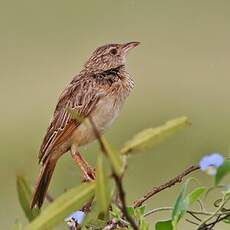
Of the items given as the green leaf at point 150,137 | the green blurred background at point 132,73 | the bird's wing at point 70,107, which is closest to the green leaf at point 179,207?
the green leaf at point 150,137

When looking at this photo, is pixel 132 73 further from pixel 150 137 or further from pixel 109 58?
pixel 150 137

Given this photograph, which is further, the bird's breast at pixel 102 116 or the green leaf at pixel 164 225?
the bird's breast at pixel 102 116

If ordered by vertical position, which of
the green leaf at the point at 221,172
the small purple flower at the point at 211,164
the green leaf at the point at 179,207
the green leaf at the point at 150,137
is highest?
the green leaf at the point at 150,137

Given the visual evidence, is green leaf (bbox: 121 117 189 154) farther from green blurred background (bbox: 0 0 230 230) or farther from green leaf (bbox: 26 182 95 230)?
green blurred background (bbox: 0 0 230 230)

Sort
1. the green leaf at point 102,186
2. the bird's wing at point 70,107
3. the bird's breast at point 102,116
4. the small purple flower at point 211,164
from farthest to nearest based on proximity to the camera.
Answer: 1. the bird's breast at point 102,116
2. the bird's wing at point 70,107
3. the small purple flower at point 211,164
4. the green leaf at point 102,186

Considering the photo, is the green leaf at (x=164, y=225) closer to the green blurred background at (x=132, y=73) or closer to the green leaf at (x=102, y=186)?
the green leaf at (x=102, y=186)

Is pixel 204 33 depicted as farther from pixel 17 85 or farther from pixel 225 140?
pixel 225 140

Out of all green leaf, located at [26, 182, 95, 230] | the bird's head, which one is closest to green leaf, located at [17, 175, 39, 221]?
green leaf, located at [26, 182, 95, 230]

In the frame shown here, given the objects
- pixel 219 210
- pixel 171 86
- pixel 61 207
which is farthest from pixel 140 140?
pixel 171 86
